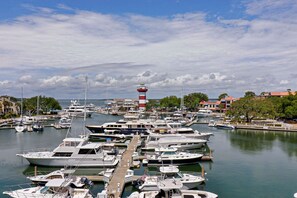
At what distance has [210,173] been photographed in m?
31.6

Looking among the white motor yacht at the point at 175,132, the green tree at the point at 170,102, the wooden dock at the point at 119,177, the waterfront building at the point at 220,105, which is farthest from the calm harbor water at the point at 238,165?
the green tree at the point at 170,102

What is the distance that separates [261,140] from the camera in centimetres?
5438

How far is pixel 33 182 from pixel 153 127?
31.2 meters

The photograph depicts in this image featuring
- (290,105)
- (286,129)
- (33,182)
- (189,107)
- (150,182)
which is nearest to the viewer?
(150,182)

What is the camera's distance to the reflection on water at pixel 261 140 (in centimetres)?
4666

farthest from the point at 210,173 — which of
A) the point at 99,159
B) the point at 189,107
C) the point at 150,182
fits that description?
the point at 189,107

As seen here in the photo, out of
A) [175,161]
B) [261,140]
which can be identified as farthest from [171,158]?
[261,140]

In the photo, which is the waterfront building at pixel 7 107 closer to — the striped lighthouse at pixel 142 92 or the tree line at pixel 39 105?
the tree line at pixel 39 105

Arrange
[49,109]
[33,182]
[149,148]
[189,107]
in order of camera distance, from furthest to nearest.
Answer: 1. [189,107]
2. [49,109]
3. [149,148]
4. [33,182]

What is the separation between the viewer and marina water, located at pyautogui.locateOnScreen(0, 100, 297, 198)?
26.7 m

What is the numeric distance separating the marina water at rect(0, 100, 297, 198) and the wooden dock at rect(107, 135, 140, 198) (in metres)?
1.04

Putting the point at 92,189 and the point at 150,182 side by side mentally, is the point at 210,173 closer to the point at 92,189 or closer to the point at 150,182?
the point at 150,182

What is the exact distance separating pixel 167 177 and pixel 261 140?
35.7m

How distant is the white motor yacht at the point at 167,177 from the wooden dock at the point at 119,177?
1.57 meters
